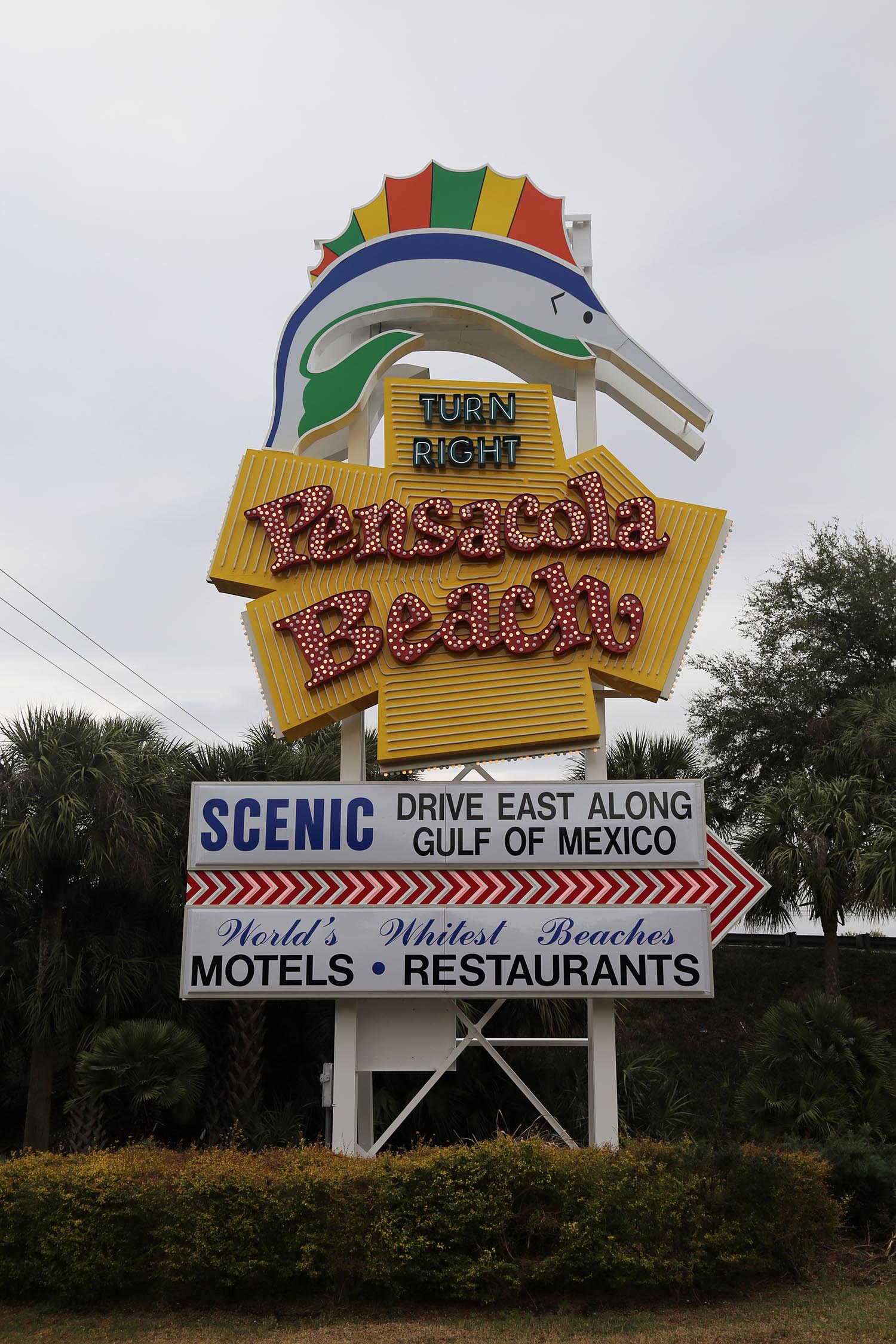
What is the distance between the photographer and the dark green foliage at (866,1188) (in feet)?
36.0

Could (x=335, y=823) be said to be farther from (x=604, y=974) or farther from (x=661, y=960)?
(x=661, y=960)

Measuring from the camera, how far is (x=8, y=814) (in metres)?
15.4

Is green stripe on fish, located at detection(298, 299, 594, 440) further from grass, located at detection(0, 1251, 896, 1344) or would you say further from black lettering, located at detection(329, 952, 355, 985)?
grass, located at detection(0, 1251, 896, 1344)

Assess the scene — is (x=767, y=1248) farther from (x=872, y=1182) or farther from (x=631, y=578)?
(x=631, y=578)

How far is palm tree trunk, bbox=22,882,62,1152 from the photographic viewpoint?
14883 mm

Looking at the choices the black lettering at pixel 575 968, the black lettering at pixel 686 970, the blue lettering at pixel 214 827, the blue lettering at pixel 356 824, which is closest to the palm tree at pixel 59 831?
the blue lettering at pixel 214 827

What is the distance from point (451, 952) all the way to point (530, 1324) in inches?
141

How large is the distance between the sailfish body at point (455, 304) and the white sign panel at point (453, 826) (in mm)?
4492

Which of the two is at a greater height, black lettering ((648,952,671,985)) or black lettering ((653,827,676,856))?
black lettering ((653,827,676,856))

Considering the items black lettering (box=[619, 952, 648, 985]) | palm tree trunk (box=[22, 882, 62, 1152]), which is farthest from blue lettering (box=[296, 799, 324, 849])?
palm tree trunk (box=[22, 882, 62, 1152])

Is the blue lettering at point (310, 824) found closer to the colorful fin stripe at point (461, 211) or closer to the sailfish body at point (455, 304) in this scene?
the sailfish body at point (455, 304)

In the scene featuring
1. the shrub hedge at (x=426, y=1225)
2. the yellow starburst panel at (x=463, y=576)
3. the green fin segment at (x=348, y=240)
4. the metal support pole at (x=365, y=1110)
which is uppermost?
the green fin segment at (x=348, y=240)

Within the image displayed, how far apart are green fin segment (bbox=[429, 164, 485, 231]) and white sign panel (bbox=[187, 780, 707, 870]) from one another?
7139 mm

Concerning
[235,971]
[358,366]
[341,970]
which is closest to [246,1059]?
[235,971]
